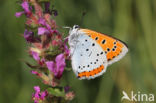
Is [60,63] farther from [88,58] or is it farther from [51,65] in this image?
[88,58]

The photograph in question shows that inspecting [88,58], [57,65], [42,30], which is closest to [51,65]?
[57,65]

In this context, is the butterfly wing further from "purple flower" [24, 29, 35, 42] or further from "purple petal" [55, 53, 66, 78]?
"purple flower" [24, 29, 35, 42]

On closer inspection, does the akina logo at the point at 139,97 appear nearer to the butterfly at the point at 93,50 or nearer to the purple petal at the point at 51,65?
the butterfly at the point at 93,50

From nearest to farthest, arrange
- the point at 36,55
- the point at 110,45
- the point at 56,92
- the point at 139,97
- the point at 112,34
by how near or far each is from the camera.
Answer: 1. the point at 56,92
2. the point at 36,55
3. the point at 110,45
4. the point at 139,97
5. the point at 112,34

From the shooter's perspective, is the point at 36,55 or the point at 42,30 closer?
the point at 42,30

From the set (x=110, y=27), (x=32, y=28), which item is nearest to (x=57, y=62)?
(x=32, y=28)

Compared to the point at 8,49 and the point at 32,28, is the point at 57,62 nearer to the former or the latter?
the point at 32,28

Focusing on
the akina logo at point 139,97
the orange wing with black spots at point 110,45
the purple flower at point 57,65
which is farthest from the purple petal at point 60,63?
the akina logo at point 139,97
